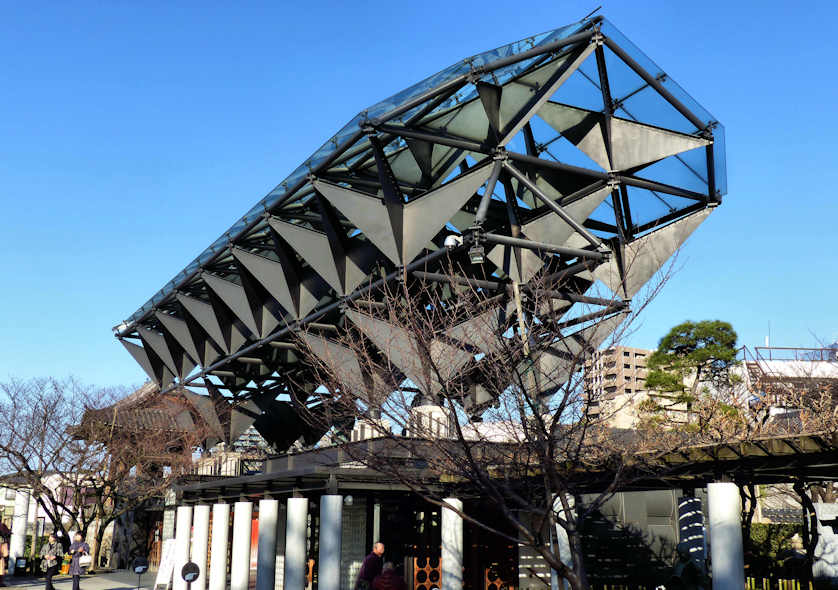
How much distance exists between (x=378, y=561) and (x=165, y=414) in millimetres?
33887

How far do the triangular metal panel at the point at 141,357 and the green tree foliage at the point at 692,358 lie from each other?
1128 inches

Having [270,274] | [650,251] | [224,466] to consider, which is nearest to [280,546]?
[270,274]

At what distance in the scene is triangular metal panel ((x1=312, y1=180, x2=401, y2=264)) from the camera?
23.5 m

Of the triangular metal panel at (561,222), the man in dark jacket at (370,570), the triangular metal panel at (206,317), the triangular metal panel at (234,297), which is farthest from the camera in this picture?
the triangular metal panel at (206,317)

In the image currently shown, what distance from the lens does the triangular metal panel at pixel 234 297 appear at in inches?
1308

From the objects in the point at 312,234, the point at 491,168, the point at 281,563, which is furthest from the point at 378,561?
the point at 281,563

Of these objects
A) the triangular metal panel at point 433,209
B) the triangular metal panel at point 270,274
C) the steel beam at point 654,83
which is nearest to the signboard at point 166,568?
the triangular metal panel at point 270,274

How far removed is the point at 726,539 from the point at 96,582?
1183 inches

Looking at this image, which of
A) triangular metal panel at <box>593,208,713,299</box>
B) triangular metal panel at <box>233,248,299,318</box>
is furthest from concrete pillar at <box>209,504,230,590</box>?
triangular metal panel at <box>593,208,713,299</box>

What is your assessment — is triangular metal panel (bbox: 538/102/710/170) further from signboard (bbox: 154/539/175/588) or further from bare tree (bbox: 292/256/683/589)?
signboard (bbox: 154/539/175/588)

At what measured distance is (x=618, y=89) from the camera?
73.6 feet

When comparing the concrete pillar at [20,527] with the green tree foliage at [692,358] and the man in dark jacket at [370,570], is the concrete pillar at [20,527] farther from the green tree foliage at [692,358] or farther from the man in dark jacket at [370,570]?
the green tree foliage at [692,358]

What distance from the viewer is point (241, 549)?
25.0m

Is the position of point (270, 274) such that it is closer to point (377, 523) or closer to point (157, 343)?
point (377, 523)
